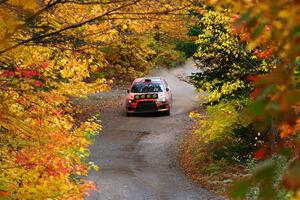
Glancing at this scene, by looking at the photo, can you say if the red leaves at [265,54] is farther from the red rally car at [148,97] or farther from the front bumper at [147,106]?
the front bumper at [147,106]

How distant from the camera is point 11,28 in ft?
12.8

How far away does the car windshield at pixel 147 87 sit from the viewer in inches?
870

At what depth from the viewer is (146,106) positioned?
22344 millimetres

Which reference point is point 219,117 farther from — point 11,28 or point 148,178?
point 11,28

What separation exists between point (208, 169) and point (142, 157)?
311 centimetres

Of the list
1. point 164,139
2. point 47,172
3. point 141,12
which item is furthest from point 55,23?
point 164,139

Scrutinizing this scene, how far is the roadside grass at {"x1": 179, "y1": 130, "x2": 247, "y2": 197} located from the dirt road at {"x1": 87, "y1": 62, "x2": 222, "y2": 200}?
0.33 meters

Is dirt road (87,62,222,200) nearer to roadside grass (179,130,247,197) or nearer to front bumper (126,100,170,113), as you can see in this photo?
roadside grass (179,130,247,197)

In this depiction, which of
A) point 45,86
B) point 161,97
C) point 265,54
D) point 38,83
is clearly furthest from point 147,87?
point 265,54

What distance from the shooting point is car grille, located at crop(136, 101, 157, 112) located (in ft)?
73.0

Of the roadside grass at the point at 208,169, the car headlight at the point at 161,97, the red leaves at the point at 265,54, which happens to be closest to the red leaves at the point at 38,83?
the red leaves at the point at 265,54

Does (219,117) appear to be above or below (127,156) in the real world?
above

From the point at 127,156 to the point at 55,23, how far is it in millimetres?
11202

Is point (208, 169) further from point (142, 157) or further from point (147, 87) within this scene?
point (147, 87)
